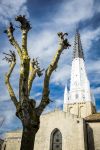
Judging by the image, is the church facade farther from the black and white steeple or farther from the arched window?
the black and white steeple

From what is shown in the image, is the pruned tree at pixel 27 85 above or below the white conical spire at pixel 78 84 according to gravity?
below

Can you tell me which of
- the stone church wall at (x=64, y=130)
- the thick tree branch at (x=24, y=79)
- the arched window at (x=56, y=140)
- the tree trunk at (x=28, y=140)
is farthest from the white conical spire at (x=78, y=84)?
the tree trunk at (x=28, y=140)

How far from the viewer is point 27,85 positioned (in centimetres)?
1023

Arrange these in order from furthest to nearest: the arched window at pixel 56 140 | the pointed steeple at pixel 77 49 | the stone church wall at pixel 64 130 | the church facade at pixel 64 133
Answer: the pointed steeple at pixel 77 49 < the arched window at pixel 56 140 < the church facade at pixel 64 133 < the stone church wall at pixel 64 130

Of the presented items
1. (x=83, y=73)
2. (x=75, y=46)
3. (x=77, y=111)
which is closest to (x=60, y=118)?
(x=77, y=111)

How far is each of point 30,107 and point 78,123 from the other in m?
23.1

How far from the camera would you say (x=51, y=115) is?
3494 centimetres

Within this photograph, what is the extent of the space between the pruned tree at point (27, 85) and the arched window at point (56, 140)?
21.1 metres

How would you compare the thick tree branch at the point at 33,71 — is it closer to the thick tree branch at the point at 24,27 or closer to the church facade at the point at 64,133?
A: the thick tree branch at the point at 24,27

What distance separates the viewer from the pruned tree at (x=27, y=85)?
30.5 ft

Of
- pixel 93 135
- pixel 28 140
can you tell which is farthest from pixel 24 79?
pixel 93 135

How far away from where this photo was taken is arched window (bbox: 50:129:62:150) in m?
31.7

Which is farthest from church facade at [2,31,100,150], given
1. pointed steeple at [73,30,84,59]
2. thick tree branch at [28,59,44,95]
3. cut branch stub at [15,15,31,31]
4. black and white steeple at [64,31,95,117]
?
pointed steeple at [73,30,84,59]

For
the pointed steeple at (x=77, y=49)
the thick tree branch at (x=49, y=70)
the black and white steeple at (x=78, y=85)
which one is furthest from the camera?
the pointed steeple at (x=77, y=49)
